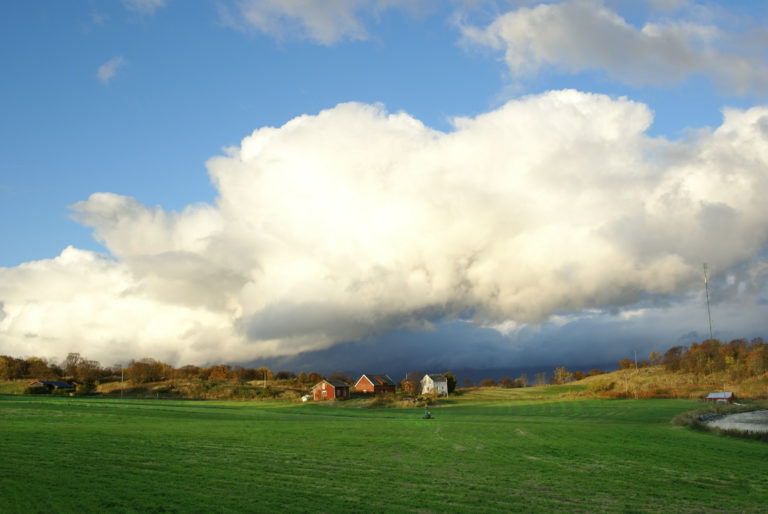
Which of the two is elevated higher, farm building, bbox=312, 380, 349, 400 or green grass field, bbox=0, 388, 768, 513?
green grass field, bbox=0, 388, 768, 513

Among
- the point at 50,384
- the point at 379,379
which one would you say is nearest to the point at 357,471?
the point at 379,379

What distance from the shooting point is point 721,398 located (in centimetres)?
9719

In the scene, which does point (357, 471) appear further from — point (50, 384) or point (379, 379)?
point (50, 384)

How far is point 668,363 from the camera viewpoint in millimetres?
198250

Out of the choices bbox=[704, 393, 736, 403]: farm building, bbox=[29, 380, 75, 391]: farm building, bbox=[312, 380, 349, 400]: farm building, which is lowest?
bbox=[704, 393, 736, 403]: farm building

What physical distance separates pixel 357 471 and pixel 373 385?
127221 mm

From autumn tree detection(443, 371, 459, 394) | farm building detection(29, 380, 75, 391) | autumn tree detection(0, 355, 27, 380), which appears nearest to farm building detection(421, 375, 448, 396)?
autumn tree detection(443, 371, 459, 394)

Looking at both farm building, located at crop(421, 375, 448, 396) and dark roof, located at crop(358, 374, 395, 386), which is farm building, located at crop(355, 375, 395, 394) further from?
farm building, located at crop(421, 375, 448, 396)

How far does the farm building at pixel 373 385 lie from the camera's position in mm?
151450

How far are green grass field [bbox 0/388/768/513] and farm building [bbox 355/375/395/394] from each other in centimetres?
10948

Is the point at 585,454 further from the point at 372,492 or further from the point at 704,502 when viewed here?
the point at 372,492

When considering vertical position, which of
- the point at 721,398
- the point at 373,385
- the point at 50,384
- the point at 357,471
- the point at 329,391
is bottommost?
the point at 721,398

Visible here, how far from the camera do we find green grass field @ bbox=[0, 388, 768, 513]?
771 inches

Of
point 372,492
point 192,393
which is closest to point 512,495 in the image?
point 372,492
